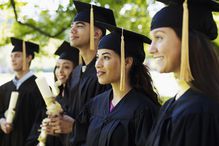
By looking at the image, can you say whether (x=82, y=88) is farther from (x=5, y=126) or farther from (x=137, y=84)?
(x=5, y=126)

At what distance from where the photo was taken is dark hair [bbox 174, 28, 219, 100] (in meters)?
2.38

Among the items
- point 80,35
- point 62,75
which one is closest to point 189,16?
point 80,35

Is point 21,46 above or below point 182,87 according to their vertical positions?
above

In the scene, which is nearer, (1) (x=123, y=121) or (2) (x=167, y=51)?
(2) (x=167, y=51)

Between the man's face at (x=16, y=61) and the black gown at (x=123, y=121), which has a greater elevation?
the man's face at (x=16, y=61)

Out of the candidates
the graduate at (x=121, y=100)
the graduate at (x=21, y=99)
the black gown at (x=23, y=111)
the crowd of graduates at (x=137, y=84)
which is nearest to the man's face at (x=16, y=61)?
the graduate at (x=21, y=99)

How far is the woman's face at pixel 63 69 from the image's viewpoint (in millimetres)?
4984

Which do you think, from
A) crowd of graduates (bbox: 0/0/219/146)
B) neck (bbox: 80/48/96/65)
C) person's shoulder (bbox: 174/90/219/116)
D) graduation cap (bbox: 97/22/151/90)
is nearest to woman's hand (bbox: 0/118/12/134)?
crowd of graduates (bbox: 0/0/219/146)

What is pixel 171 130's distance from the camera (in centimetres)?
241

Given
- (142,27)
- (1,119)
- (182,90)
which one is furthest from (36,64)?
(182,90)

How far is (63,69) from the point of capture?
16.7ft

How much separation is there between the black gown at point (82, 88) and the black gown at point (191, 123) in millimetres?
1557

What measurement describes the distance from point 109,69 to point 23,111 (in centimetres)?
274

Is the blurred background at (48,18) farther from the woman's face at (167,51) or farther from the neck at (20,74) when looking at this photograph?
the woman's face at (167,51)
